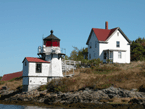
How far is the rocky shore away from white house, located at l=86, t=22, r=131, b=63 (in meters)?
17.9

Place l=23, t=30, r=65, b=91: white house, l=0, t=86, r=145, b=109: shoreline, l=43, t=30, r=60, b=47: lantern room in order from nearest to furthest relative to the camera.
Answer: l=0, t=86, r=145, b=109: shoreline, l=23, t=30, r=65, b=91: white house, l=43, t=30, r=60, b=47: lantern room

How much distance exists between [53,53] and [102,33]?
Answer: 1698 cm

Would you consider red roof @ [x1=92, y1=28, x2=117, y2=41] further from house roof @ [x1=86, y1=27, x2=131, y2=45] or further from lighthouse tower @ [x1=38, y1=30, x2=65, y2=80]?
lighthouse tower @ [x1=38, y1=30, x2=65, y2=80]

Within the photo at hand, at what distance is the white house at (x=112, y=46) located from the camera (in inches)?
1900

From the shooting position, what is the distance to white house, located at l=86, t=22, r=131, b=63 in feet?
158

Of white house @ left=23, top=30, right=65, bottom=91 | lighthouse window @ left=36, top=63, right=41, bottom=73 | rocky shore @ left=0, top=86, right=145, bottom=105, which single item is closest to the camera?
rocky shore @ left=0, top=86, right=145, bottom=105

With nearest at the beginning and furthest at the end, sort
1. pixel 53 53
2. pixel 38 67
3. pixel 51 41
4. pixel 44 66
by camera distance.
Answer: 1. pixel 38 67
2. pixel 44 66
3. pixel 53 53
4. pixel 51 41

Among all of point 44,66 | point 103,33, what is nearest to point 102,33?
point 103,33

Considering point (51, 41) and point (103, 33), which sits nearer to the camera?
point (51, 41)

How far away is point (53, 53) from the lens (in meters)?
37.3

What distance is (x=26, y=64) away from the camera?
36.5 m

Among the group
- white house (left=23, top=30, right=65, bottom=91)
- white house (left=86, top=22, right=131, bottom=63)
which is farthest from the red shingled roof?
white house (left=23, top=30, right=65, bottom=91)

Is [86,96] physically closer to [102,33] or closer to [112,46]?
[112,46]

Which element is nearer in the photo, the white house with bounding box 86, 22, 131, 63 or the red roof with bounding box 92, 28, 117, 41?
the white house with bounding box 86, 22, 131, 63
